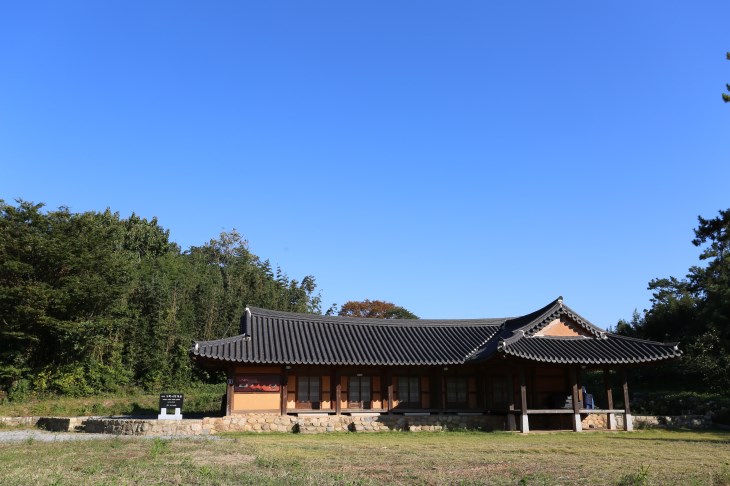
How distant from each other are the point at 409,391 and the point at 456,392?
2.03m

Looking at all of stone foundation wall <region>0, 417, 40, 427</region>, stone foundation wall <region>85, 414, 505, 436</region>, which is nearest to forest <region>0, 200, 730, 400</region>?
stone foundation wall <region>0, 417, 40, 427</region>

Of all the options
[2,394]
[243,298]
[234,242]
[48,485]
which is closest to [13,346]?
[2,394]

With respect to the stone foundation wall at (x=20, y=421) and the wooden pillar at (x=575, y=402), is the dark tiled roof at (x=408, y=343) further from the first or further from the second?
the stone foundation wall at (x=20, y=421)

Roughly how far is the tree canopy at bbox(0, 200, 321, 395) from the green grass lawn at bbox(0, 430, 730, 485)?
16.5 m

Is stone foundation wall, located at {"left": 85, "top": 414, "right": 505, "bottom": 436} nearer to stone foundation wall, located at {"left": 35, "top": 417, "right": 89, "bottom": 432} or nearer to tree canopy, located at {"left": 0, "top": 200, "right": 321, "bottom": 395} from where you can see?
stone foundation wall, located at {"left": 35, "top": 417, "right": 89, "bottom": 432}

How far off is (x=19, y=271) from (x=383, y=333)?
18334mm

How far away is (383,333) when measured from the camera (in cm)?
2702

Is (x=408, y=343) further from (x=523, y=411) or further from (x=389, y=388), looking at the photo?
(x=523, y=411)

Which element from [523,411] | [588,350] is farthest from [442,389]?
[588,350]

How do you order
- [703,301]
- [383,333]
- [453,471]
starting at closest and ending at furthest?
1. [453,471]
2. [383,333]
3. [703,301]

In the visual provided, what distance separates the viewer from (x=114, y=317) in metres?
33.7

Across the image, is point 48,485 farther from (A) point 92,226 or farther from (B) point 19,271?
(A) point 92,226

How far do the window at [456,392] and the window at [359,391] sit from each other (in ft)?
11.1

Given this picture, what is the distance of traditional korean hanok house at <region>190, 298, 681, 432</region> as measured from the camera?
21797 millimetres
